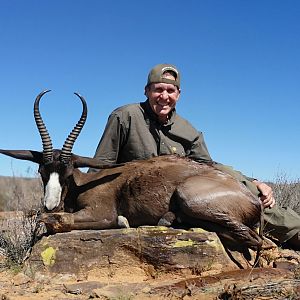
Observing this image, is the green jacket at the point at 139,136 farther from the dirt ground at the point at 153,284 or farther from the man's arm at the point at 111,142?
the dirt ground at the point at 153,284

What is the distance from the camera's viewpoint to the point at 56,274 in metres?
5.35

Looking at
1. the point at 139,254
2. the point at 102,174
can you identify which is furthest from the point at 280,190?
the point at 139,254

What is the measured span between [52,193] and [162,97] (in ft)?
6.75

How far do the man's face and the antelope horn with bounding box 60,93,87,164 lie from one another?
1.10 meters

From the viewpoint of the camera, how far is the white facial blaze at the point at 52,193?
5930mm

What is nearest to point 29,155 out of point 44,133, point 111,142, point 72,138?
point 44,133

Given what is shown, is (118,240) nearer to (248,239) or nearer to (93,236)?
(93,236)

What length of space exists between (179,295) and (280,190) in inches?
239

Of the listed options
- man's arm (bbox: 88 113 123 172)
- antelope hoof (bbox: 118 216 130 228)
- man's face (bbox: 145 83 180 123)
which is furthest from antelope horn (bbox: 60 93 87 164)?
man's face (bbox: 145 83 180 123)

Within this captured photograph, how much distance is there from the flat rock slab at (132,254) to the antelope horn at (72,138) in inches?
45.4

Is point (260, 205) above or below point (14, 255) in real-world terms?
above

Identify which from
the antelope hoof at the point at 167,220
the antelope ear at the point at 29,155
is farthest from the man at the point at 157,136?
the antelope hoof at the point at 167,220

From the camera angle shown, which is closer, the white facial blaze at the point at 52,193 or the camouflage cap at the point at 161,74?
the white facial blaze at the point at 52,193

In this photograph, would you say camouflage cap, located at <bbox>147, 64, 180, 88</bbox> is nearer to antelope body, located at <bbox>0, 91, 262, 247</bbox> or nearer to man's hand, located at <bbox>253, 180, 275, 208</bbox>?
antelope body, located at <bbox>0, 91, 262, 247</bbox>
